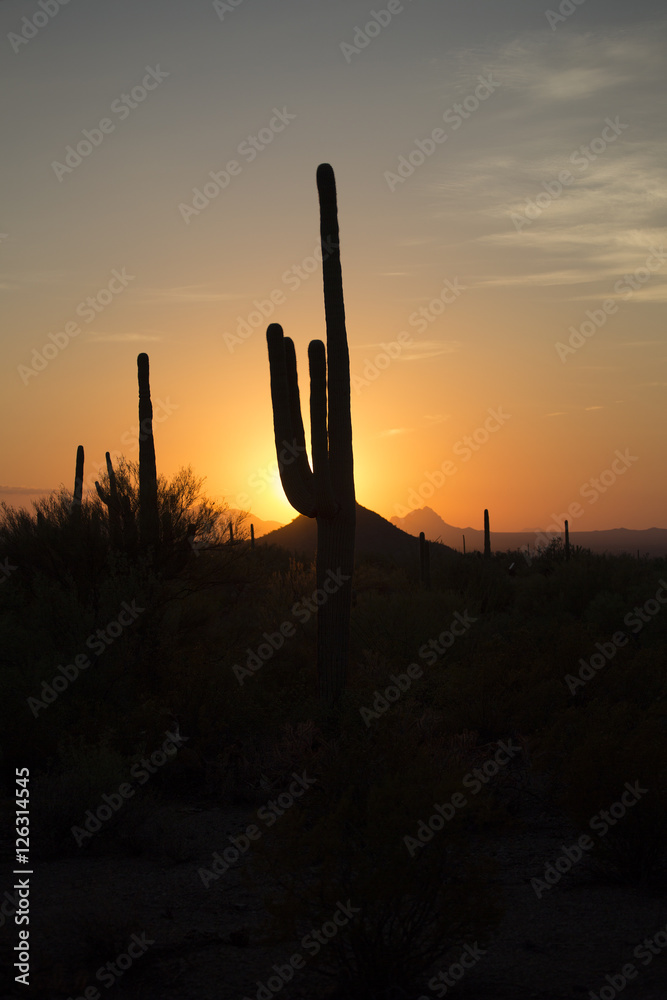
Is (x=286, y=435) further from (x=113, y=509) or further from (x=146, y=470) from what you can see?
(x=146, y=470)

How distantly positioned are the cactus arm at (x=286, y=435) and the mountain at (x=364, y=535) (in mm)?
57522

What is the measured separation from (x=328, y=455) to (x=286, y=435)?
688mm

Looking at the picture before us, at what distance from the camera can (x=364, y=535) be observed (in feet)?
262

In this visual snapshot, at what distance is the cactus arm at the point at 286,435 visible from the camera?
12.3 meters

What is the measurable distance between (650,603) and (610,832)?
12222mm

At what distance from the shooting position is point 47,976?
510 centimetres

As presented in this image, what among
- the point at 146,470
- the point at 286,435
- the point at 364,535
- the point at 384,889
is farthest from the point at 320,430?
the point at 364,535

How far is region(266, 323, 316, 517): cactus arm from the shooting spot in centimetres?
1227

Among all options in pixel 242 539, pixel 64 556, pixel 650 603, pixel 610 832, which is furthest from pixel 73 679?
pixel 650 603

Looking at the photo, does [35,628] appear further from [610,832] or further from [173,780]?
[610,832]

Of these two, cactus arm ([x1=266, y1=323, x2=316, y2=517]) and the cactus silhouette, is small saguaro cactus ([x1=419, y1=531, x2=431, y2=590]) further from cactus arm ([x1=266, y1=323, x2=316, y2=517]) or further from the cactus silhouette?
cactus arm ([x1=266, y1=323, x2=316, y2=517])

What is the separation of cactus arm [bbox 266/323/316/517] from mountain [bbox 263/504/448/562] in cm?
5752

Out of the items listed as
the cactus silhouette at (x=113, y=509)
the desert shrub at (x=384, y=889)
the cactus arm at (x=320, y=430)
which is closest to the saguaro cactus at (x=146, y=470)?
the cactus silhouette at (x=113, y=509)

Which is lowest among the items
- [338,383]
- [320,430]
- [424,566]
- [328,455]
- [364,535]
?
[424,566]
